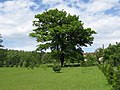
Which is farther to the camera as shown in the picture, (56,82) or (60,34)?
(60,34)

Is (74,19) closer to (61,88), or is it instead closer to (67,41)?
(67,41)

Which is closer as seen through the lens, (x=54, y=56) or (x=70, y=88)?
(x=70, y=88)

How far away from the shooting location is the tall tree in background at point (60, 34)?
212ft

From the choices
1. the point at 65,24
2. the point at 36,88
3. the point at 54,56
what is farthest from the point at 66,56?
the point at 36,88

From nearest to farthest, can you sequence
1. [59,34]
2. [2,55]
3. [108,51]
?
1. [59,34]
2. [108,51]
3. [2,55]

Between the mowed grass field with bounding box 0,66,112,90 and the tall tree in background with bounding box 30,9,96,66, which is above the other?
the tall tree in background with bounding box 30,9,96,66

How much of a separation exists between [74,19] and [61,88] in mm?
46193

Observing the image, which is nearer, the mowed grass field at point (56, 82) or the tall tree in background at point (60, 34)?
the mowed grass field at point (56, 82)

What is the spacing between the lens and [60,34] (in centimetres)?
6462

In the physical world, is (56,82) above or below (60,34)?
below

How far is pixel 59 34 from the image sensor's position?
64.6 meters

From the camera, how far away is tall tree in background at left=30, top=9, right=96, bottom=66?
64.6 metres

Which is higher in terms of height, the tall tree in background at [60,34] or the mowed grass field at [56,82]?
the tall tree in background at [60,34]

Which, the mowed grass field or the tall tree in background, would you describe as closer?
the mowed grass field
